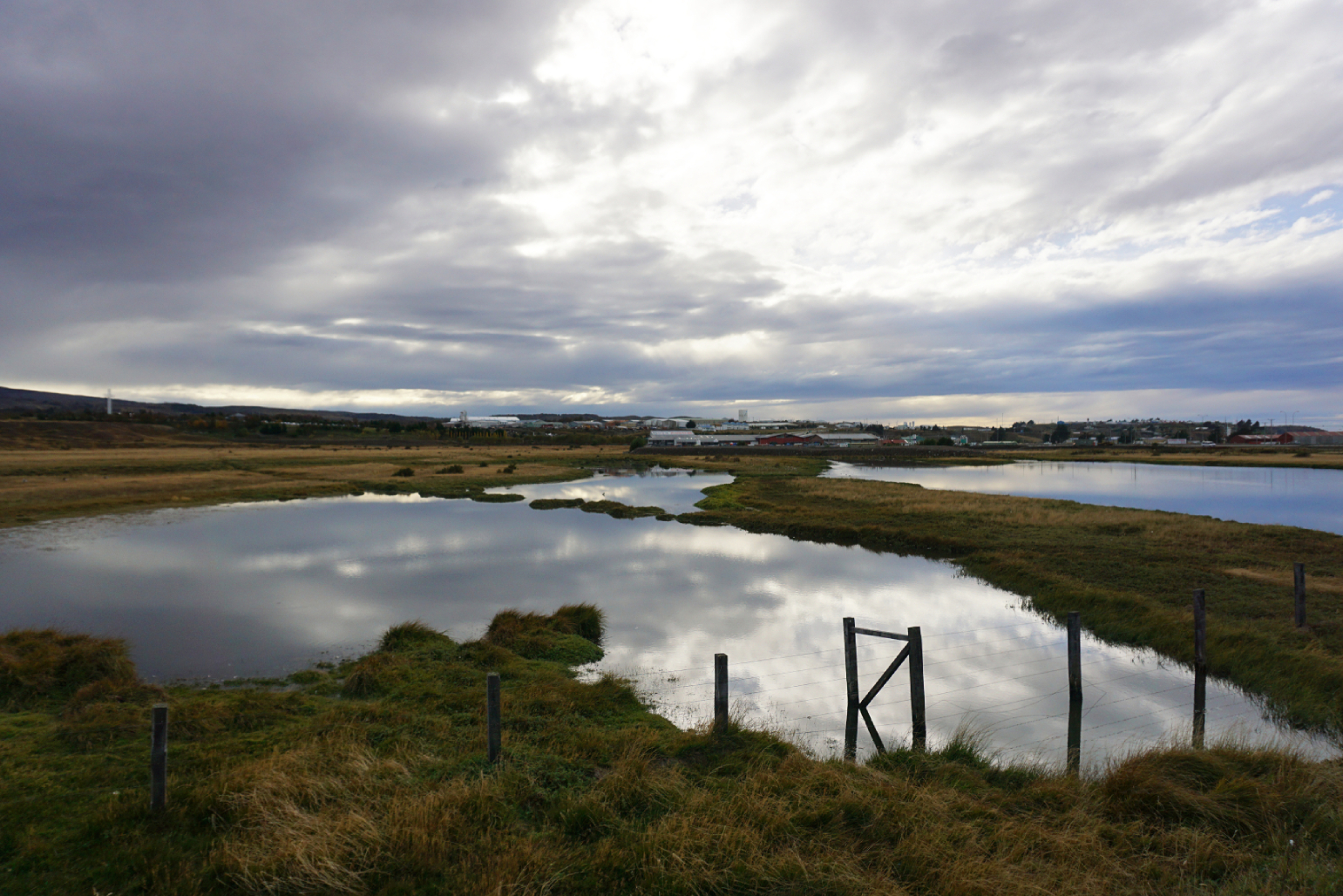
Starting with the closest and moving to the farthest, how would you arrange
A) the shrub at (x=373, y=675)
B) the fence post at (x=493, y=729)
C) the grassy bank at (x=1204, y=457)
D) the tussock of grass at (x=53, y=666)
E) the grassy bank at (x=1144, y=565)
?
the fence post at (x=493, y=729) → the tussock of grass at (x=53, y=666) → the shrub at (x=373, y=675) → the grassy bank at (x=1144, y=565) → the grassy bank at (x=1204, y=457)

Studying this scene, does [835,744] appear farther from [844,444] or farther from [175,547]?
[844,444]

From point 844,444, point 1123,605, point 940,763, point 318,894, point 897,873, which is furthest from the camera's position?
point 844,444

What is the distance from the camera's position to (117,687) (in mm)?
11086

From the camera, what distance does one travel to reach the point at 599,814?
6.95 m

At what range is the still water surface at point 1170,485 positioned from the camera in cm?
4259

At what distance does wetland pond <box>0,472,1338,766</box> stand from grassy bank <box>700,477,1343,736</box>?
88 cm

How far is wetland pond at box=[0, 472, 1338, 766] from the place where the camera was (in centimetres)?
1223

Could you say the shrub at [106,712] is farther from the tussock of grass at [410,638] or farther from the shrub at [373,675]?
the tussock of grass at [410,638]

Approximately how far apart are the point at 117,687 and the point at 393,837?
831 cm

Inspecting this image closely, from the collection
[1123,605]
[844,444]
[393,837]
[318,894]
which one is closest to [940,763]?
[393,837]

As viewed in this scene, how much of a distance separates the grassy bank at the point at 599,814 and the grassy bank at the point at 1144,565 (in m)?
6.47

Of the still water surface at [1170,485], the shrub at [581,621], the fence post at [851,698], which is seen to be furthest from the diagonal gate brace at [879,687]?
the still water surface at [1170,485]

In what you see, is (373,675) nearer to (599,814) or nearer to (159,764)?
(159,764)

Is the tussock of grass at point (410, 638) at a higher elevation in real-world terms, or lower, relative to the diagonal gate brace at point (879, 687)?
lower
